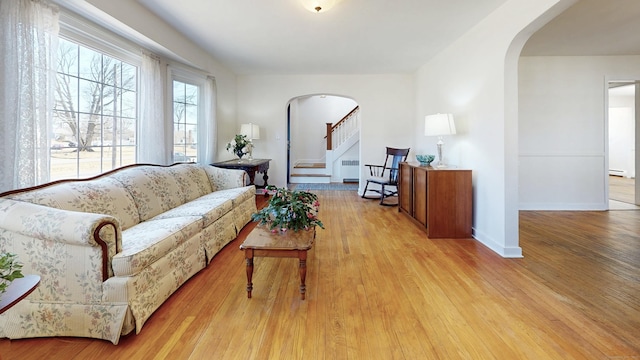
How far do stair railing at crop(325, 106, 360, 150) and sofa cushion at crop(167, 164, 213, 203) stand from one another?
537 centimetres

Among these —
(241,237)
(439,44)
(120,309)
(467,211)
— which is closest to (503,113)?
(467,211)

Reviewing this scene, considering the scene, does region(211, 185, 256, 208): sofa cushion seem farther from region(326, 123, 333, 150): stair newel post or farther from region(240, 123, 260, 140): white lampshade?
region(326, 123, 333, 150): stair newel post

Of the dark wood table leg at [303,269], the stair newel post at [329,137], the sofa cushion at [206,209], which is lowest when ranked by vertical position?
the dark wood table leg at [303,269]

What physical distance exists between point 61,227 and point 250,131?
4504 mm

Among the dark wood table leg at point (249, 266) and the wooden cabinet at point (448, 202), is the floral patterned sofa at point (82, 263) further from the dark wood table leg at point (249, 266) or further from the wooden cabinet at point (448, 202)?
the wooden cabinet at point (448, 202)

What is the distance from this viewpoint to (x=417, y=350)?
1.66 metres

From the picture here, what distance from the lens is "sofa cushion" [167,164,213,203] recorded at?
3623 mm

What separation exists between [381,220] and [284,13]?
2.99 m

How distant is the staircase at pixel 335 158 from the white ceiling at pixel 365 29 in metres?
3.36

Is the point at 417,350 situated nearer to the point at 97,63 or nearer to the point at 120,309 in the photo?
the point at 120,309

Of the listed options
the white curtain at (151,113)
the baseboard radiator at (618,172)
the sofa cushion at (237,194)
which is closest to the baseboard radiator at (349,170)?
the sofa cushion at (237,194)

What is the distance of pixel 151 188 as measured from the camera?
3080 millimetres

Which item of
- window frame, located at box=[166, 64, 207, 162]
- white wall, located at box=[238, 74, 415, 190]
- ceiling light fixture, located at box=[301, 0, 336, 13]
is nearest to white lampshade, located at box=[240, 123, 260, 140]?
white wall, located at box=[238, 74, 415, 190]

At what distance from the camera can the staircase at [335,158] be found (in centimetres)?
841
